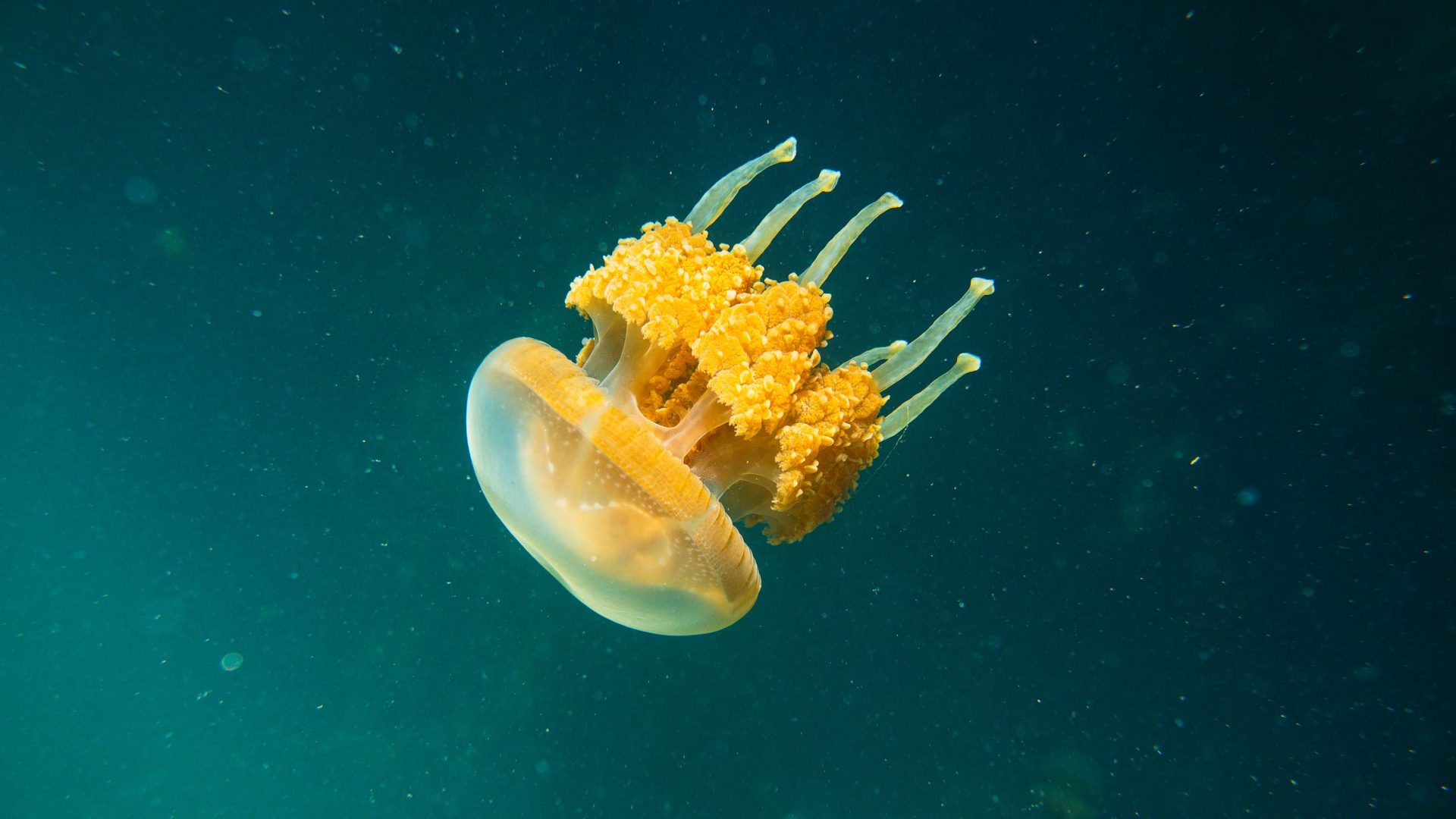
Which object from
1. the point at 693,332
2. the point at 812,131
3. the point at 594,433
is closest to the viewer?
the point at 594,433

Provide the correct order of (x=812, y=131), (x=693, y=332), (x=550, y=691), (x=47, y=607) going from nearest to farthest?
(x=693, y=332), (x=812, y=131), (x=550, y=691), (x=47, y=607)

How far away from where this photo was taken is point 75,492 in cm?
985

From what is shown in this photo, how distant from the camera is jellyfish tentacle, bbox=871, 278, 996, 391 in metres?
2.62

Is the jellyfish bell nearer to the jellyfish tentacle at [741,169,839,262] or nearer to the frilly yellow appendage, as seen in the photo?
the frilly yellow appendage

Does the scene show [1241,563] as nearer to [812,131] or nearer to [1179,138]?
[1179,138]

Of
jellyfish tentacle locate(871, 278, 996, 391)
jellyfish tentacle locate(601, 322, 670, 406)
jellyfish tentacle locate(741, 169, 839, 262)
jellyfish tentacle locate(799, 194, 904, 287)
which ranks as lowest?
jellyfish tentacle locate(871, 278, 996, 391)

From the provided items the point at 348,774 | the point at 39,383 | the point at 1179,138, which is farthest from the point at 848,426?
the point at 39,383

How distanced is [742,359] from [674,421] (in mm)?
450

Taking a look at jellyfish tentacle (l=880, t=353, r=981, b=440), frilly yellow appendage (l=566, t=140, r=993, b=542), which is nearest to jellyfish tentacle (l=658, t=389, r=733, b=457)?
frilly yellow appendage (l=566, t=140, r=993, b=542)

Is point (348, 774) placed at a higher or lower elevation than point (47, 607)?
lower

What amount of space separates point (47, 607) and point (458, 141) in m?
13.2

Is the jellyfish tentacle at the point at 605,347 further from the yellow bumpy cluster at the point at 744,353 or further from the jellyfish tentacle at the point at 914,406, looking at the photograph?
the jellyfish tentacle at the point at 914,406

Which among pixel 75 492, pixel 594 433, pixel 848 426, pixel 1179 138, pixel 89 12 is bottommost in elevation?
pixel 1179 138

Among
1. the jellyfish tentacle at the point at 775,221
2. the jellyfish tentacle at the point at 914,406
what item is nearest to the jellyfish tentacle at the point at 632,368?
the jellyfish tentacle at the point at 775,221
